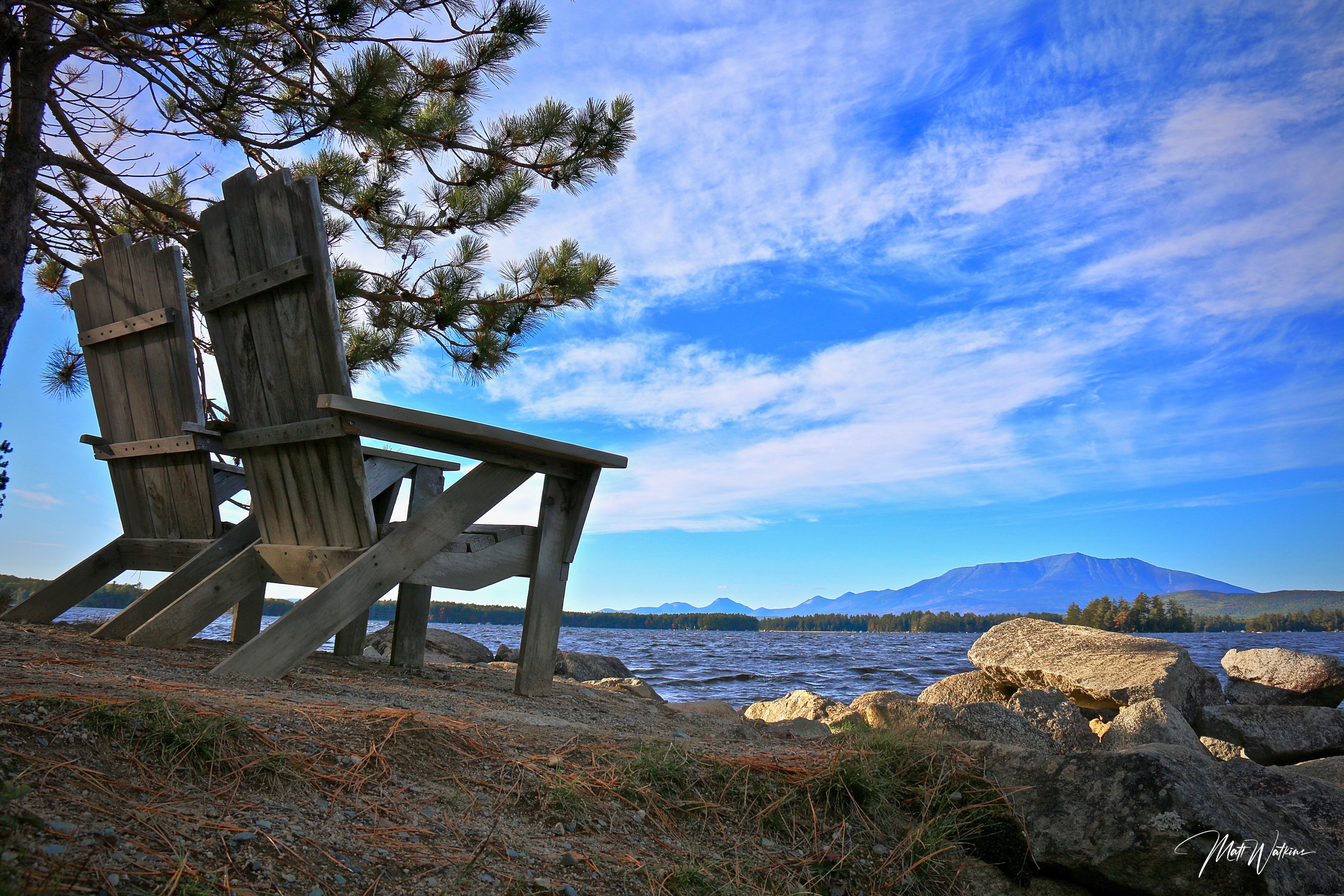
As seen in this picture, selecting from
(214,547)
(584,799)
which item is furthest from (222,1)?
(584,799)

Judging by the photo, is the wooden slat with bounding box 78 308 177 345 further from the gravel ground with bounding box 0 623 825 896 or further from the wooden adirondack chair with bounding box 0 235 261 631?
the gravel ground with bounding box 0 623 825 896

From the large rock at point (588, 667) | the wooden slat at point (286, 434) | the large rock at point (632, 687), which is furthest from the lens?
the large rock at point (588, 667)

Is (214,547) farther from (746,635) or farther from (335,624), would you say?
(746,635)

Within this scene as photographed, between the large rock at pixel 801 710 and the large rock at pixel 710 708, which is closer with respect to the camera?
the large rock at pixel 710 708

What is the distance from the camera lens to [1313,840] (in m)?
2.38

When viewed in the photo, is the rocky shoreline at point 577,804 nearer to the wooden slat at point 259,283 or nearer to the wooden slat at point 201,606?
the wooden slat at point 201,606

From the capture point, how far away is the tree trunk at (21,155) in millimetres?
4684

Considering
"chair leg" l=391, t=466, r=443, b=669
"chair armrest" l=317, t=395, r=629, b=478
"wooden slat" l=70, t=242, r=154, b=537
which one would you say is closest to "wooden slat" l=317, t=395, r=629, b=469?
"chair armrest" l=317, t=395, r=629, b=478

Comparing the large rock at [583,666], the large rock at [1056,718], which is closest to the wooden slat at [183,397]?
the large rock at [583,666]

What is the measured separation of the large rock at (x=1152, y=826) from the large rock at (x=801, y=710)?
122 inches

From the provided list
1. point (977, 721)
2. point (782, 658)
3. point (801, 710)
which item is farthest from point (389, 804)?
point (782, 658)

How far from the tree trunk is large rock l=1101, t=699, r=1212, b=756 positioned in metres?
7.39

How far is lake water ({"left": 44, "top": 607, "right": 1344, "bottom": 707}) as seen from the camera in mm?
13430

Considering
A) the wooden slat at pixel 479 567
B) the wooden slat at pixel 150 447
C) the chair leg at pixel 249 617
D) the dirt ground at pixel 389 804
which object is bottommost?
the dirt ground at pixel 389 804
